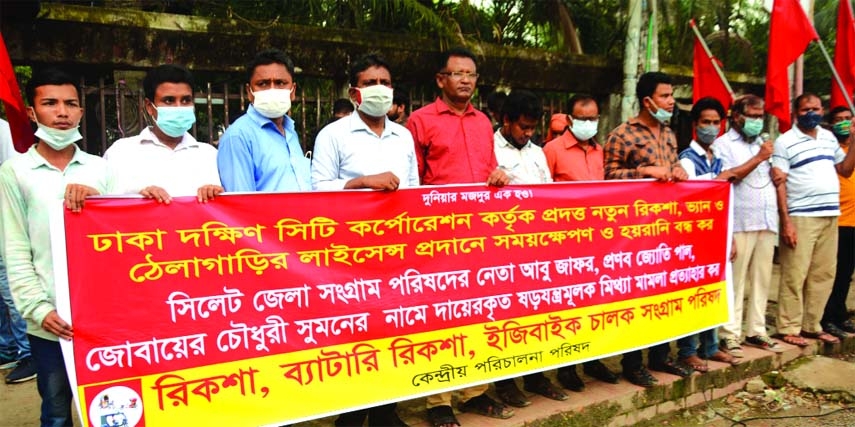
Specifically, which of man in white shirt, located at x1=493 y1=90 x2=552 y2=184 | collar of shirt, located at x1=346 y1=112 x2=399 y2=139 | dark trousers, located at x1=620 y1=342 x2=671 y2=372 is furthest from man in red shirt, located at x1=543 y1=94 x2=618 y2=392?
collar of shirt, located at x1=346 y1=112 x2=399 y2=139

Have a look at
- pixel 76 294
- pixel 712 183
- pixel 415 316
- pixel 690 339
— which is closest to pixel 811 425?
pixel 690 339

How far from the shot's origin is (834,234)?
473 cm

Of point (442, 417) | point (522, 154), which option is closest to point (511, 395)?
point (442, 417)

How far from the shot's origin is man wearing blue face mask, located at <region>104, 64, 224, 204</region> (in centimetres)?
271

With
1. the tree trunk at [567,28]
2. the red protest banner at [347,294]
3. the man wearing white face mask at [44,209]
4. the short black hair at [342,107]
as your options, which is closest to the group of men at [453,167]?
the man wearing white face mask at [44,209]

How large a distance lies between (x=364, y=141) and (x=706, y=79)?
4503 millimetres

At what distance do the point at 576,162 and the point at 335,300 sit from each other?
1.81 metres

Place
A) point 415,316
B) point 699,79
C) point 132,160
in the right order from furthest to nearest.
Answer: point 699,79 < point 415,316 < point 132,160

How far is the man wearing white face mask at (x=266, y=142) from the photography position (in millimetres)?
2902

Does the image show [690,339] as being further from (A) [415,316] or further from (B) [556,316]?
(A) [415,316]

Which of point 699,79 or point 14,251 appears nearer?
point 14,251

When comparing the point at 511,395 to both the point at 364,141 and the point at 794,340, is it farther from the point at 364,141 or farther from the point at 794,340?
the point at 794,340

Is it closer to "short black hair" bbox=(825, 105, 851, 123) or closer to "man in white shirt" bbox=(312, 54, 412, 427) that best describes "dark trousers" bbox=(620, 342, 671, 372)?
"man in white shirt" bbox=(312, 54, 412, 427)

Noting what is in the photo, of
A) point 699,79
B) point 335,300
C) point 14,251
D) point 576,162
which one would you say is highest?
point 699,79
